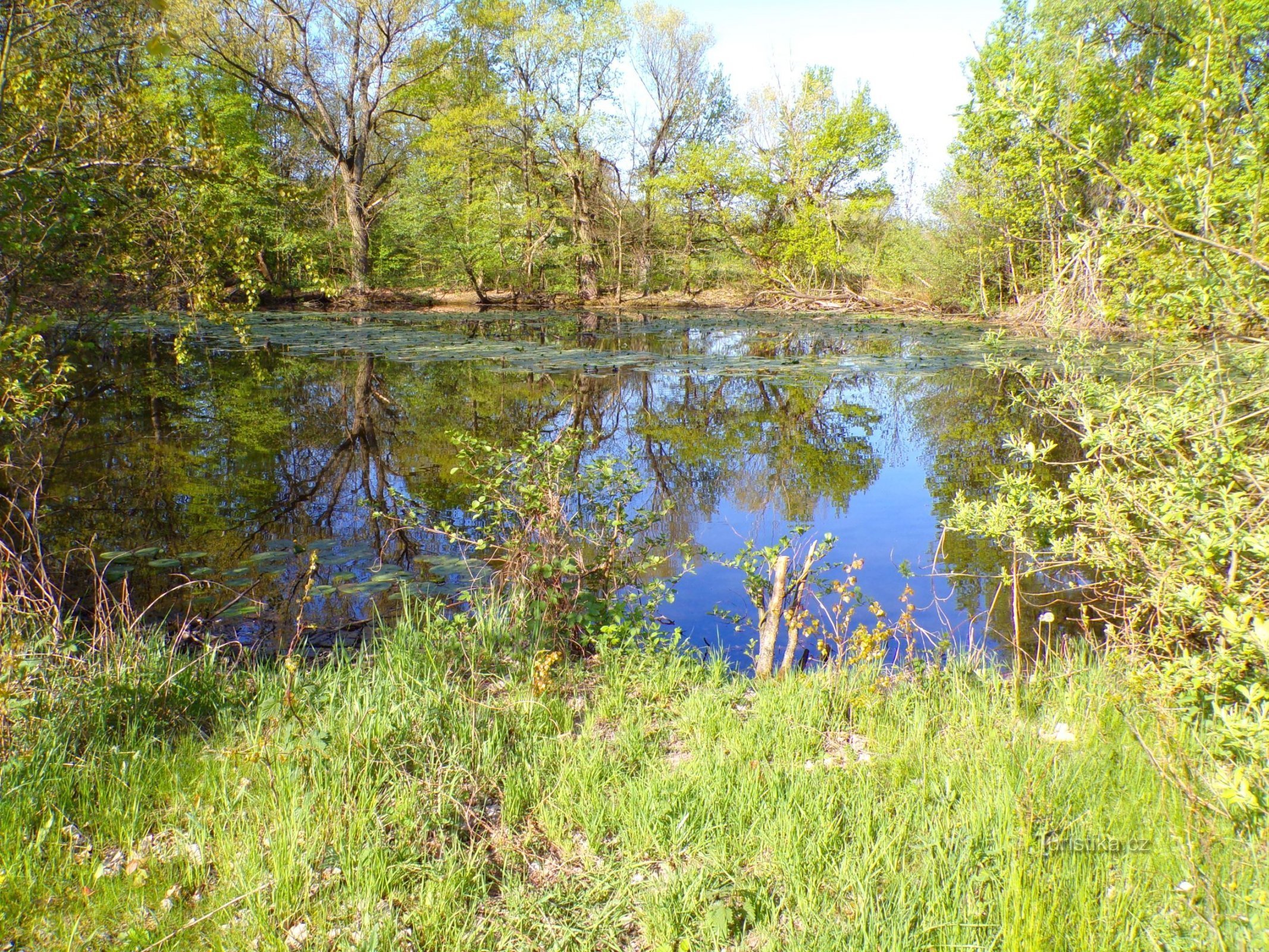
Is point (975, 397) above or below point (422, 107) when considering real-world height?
below

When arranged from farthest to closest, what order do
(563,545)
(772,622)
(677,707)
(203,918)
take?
(563,545) → (772,622) → (677,707) → (203,918)

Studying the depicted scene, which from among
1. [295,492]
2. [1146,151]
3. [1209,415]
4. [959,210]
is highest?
[959,210]

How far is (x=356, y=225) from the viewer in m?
29.3

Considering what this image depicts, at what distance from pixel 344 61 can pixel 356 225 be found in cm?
653

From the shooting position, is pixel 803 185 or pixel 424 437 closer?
pixel 424 437

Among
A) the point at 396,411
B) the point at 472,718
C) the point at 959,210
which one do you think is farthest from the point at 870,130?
the point at 472,718

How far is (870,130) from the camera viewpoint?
34.1 meters

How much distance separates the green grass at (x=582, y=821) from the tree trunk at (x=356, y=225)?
94.5 ft

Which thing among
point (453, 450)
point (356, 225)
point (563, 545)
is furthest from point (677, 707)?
point (356, 225)

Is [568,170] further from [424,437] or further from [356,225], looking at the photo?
[424,437]

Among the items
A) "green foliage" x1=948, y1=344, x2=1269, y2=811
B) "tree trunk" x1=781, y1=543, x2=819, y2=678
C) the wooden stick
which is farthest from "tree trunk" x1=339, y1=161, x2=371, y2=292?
the wooden stick

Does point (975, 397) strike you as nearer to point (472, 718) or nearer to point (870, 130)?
point (472, 718)

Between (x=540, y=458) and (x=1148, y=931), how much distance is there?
4.16 meters

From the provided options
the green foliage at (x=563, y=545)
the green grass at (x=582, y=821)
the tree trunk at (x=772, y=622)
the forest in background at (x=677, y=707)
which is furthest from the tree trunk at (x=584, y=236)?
the green grass at (x=582, y=821)
